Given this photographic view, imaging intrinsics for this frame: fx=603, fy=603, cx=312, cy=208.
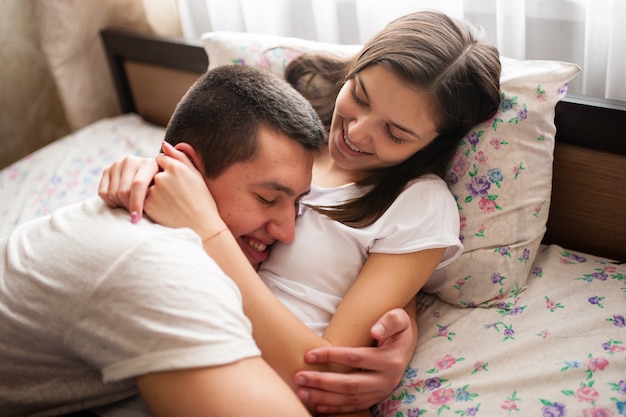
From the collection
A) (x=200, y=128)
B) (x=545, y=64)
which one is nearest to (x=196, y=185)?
(x=200, y=128)

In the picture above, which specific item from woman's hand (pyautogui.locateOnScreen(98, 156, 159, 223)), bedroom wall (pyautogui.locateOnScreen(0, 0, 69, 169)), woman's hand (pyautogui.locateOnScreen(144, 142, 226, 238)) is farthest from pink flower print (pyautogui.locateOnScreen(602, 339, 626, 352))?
bedroom wall (pyautogui.locateOnScreen(0, 0, 69, 169))

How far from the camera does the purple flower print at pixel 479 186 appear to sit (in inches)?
53.4

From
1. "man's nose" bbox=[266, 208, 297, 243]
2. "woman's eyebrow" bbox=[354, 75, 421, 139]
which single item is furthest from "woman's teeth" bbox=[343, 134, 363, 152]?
"man's nose" bbox=[266, 208, 297, 243]

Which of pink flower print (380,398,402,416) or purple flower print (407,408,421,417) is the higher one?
purple flower print (407,408,421,417)

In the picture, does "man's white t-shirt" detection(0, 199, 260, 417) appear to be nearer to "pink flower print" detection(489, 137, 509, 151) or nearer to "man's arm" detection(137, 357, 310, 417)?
"man's arm" detection(137, 357, 310, 417)

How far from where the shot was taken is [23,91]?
2.50 m

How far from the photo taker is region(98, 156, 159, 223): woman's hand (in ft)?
3.39

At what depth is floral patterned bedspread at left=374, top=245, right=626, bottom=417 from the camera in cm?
108

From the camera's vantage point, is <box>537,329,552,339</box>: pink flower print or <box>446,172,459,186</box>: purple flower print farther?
<box>446,172,459,186</box>: purple flower print

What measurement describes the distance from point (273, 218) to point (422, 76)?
1.36ft

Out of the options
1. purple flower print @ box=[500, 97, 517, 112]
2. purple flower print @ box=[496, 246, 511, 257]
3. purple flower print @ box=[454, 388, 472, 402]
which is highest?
purple flower print @ box=[500, 97, 517, 112]

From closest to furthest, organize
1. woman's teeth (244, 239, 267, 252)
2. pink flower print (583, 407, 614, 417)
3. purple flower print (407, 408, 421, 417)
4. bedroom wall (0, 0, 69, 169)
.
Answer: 1. pink flower print (583, 407, 614, 417)
2. purple flower print (407, 408, 421, 417)
3. woman's teeth (244, 239, 267, 252)
4. bedroom wall (0, 0, 69, 169)

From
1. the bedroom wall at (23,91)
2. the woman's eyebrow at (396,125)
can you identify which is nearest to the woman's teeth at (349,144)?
the woman's eyebrow at (396,125)

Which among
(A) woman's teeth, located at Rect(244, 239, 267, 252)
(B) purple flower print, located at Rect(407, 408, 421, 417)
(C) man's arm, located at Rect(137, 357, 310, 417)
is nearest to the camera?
(C) man's arm, located at Rect(137, 357, 310, 417)
